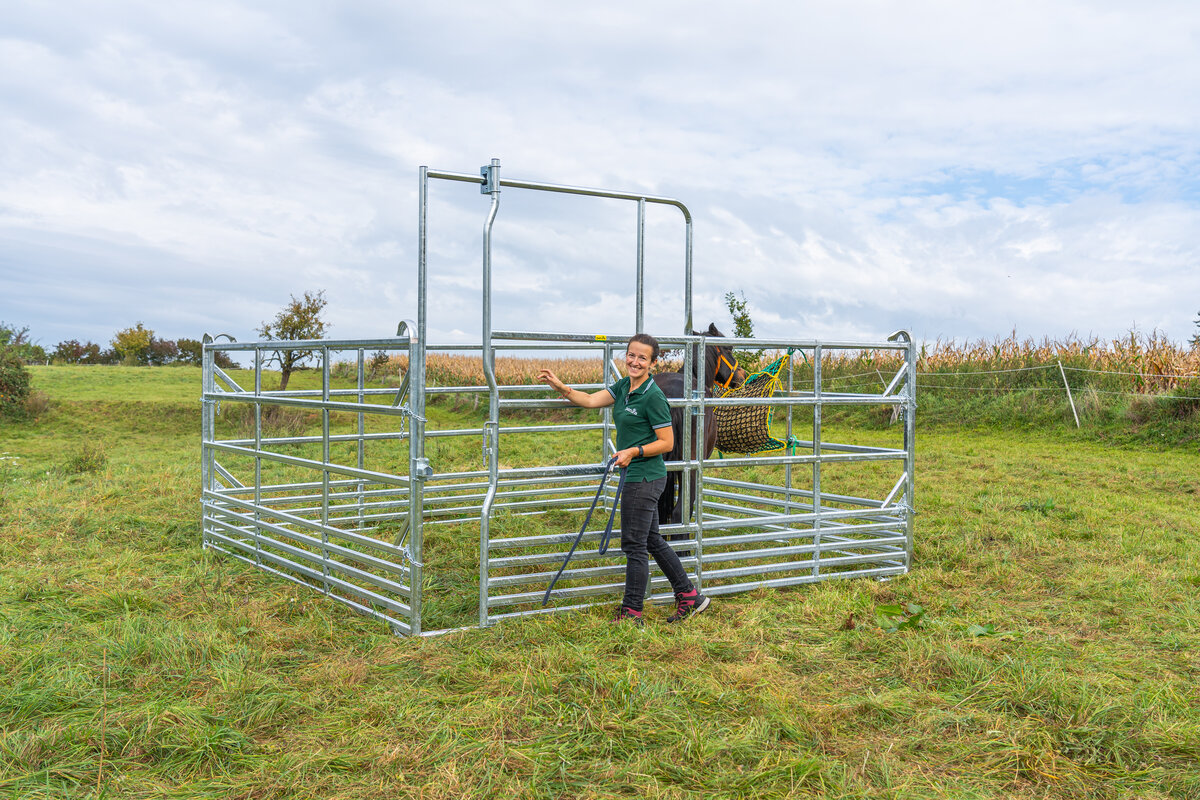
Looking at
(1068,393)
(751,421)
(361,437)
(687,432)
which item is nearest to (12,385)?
(361,437)

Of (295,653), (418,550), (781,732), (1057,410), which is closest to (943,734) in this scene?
(781,732)

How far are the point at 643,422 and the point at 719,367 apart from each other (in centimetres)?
147

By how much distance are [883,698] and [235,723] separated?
262 cm

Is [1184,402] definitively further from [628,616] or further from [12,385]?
[12,385]

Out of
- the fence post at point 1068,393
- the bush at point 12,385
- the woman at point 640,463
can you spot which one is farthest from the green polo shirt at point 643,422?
the bush at point 12,385

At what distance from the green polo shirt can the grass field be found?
0.82 metres

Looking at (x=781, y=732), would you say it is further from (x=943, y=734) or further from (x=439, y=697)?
(x=439, y=697)

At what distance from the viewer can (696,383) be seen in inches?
214

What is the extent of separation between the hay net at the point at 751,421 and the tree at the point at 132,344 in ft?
116

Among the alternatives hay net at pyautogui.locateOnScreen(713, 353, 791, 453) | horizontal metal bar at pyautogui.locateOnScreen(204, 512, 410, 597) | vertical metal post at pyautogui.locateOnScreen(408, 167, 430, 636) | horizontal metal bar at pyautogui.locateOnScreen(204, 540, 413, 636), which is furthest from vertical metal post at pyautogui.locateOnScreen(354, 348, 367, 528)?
hay net at pyautogui.locateOnScreen(713, 353, 791, 453)

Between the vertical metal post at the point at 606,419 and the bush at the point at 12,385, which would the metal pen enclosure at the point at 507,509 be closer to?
the vertical metal post at the point at 606,419

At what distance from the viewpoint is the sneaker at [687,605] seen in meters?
4.67

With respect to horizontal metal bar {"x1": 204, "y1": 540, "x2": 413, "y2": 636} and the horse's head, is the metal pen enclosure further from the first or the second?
the horse's head

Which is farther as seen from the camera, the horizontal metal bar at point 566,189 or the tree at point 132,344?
the tree at point 132,344
